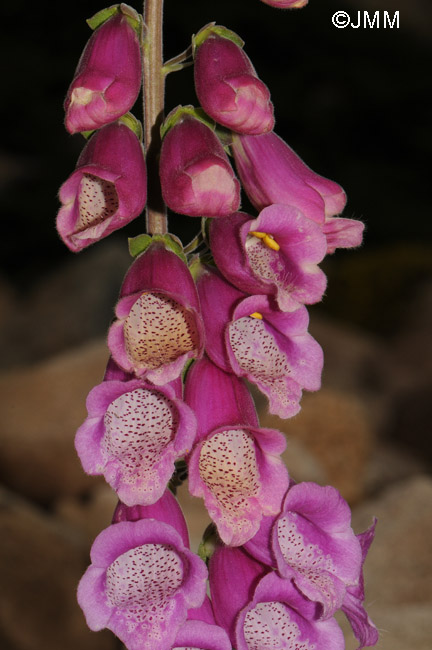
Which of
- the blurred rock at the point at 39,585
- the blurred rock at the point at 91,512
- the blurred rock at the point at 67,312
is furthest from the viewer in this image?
the blurred rock at the point at 67,312

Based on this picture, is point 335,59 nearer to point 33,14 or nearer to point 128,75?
point 33,14

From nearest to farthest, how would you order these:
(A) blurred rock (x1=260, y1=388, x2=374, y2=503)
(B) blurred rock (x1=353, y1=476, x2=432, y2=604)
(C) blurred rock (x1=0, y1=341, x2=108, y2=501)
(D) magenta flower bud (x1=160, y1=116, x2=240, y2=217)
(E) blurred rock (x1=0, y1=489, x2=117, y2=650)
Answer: (D) magenta flower bud (x1=160, y1=116, x2=240, y2=217)
(E) blurred rock (x1=0, y1=489, x2=117, y2=650)
(B) blurred rock (x1=353, y1=476, x2=432, y2=604)
(C) blurred rock (x1=0, y1=341, x2=108, y2=501)
(A) blurred rock (x1=260, y1=388, x2=374, y2=503)

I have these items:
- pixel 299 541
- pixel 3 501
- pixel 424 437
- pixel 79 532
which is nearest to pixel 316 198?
pixel 299 541

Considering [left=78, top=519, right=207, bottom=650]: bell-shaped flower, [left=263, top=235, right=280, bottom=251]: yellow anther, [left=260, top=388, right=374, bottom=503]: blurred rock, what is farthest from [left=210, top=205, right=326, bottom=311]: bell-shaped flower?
[left=260, top=388, right=374, bottom=503]: blurred rock

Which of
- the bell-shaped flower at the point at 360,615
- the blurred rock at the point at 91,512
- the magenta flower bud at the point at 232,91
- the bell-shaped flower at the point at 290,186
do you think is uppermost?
the magenta flower bud at the point at 232,91

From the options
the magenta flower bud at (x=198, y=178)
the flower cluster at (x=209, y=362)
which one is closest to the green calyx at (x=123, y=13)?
the flower cluster at (x=209, y=362)

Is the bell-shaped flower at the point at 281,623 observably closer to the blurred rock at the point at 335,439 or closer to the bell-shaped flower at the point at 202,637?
the bell-shaped flower at the point at 202,637

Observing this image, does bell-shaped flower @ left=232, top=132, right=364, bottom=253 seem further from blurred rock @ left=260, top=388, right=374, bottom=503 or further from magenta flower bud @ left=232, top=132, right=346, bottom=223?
blurred rock @ left=260, top=388, right=374, bottom=503

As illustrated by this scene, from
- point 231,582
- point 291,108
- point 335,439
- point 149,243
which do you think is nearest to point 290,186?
point 149,243
